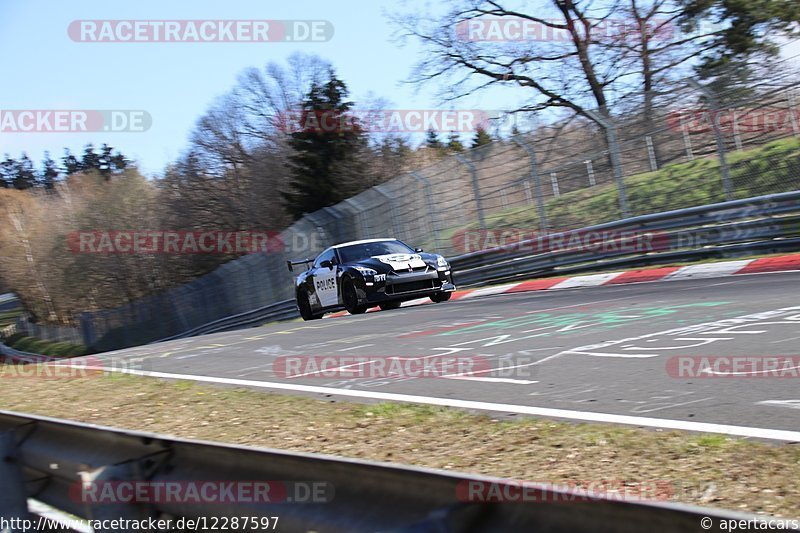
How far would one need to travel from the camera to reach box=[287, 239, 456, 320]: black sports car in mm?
15711

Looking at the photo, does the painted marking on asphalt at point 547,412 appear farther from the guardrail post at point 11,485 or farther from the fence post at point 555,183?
the fence post at point 555,183

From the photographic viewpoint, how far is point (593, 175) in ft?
55.7

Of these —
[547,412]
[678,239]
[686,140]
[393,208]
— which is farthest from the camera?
[393,208]

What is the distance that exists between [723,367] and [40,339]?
223 ft

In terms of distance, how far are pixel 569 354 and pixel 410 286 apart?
8133mm

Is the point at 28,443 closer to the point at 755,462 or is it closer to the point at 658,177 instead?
the point at 755,462

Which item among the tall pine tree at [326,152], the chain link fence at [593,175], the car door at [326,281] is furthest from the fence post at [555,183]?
the tall pine tree at [326,152]

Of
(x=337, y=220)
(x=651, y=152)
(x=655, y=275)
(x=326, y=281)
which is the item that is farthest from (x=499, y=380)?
(x=337, y=220)

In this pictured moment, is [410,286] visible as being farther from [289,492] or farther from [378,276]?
[289,492]

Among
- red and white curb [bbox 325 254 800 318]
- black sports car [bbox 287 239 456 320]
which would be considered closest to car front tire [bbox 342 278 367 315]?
black sports car [bbox 287 239 456 320]

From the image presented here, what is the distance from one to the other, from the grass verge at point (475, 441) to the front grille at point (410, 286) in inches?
300

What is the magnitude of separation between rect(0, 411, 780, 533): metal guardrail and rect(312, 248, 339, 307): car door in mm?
12630

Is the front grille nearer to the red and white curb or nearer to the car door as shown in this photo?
the car door

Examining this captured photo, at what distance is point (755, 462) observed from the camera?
4004 mm
